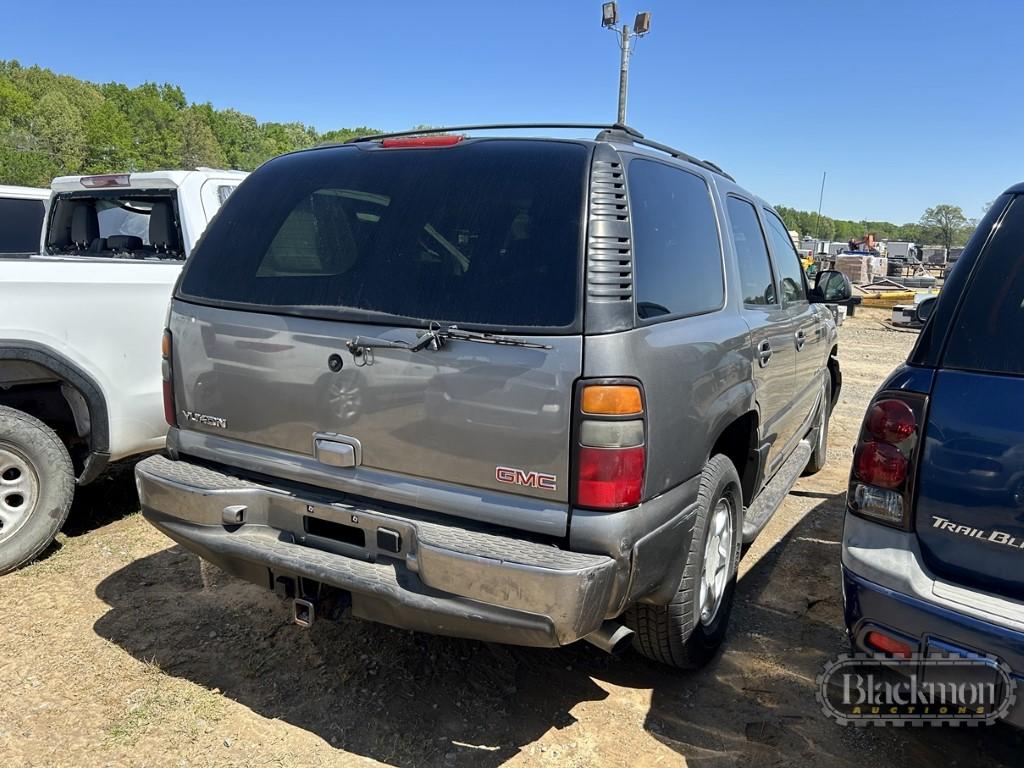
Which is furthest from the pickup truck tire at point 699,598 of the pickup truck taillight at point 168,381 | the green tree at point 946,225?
the green tree at point 946,225

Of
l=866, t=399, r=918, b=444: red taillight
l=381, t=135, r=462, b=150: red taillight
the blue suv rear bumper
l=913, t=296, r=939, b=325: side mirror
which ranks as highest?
l=381, t=135, r=462, b=150: red taillight

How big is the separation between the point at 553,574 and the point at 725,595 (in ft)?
4.92

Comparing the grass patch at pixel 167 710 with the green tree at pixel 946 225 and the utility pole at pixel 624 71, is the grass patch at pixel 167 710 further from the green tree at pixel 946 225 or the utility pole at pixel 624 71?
the green tree at pixel 946 225

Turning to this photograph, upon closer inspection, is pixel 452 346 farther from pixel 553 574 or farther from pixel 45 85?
pixel 45 85

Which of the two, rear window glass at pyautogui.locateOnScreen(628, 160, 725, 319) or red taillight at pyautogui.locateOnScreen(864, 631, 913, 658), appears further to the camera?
rear window glass at pyautogui.locateOnScreen(628, 160, 725, 319)

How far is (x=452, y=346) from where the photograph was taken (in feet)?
7.59

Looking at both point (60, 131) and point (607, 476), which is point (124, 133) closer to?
point (60, 131)

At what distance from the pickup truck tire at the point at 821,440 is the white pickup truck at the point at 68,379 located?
4.67 meters

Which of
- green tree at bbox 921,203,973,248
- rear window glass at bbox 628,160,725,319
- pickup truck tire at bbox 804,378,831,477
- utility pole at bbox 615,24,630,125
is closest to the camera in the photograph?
rear window glass at bbox 628,160,725,319

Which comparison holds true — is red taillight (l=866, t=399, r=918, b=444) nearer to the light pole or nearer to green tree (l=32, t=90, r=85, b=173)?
the light pole

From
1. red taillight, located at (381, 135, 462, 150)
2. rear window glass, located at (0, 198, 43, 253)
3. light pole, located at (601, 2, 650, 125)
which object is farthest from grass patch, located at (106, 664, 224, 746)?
light pole, located at (601, 2, 650, 125)

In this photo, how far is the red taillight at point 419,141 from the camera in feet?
9.09

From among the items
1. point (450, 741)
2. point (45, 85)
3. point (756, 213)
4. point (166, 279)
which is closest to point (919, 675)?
point (450, 741)

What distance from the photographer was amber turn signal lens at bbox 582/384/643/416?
2182mm
